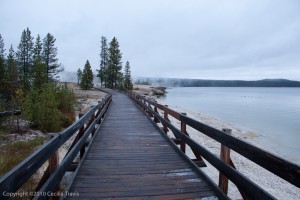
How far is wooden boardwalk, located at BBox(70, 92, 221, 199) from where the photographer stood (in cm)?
393

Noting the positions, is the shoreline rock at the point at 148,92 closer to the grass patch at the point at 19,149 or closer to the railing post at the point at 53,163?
the grass patch at the point at 19,149

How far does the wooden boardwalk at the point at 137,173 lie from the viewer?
3932mm

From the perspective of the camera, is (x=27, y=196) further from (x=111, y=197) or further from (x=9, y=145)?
(x=9, y=145)

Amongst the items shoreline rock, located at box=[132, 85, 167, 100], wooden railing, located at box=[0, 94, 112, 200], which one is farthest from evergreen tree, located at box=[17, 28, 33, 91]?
wooden railing, located at box=[0, 94, 112, 200]

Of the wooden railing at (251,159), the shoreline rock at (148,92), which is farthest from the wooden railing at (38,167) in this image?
the shoreline rock at (148,92)

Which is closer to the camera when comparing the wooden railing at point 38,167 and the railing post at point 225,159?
the wooden railing at point 38,167

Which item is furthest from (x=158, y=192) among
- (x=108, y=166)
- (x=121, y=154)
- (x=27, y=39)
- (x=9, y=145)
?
(x=27, y=39)

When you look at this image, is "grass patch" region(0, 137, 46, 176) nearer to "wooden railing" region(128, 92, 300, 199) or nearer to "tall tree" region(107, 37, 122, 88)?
"wooden railing" region(128, 92, 300, 199)

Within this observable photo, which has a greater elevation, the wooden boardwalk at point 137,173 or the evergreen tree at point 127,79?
the evergreen tree at point 127,79

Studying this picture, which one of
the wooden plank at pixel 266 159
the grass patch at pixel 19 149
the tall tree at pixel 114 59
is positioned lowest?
the grass patch at pixel 19 149

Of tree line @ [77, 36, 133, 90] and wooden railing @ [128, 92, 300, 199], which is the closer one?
wooden railing @ [128, 92, 300, 199]

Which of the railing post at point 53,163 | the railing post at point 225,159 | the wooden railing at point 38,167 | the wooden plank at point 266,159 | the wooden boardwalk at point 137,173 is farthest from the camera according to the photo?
the wooden boardwalk at point 137,173

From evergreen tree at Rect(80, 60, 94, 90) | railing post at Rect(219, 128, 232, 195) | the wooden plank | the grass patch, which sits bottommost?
the grass patch

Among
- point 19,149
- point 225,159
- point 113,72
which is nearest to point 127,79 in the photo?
point 113,72
